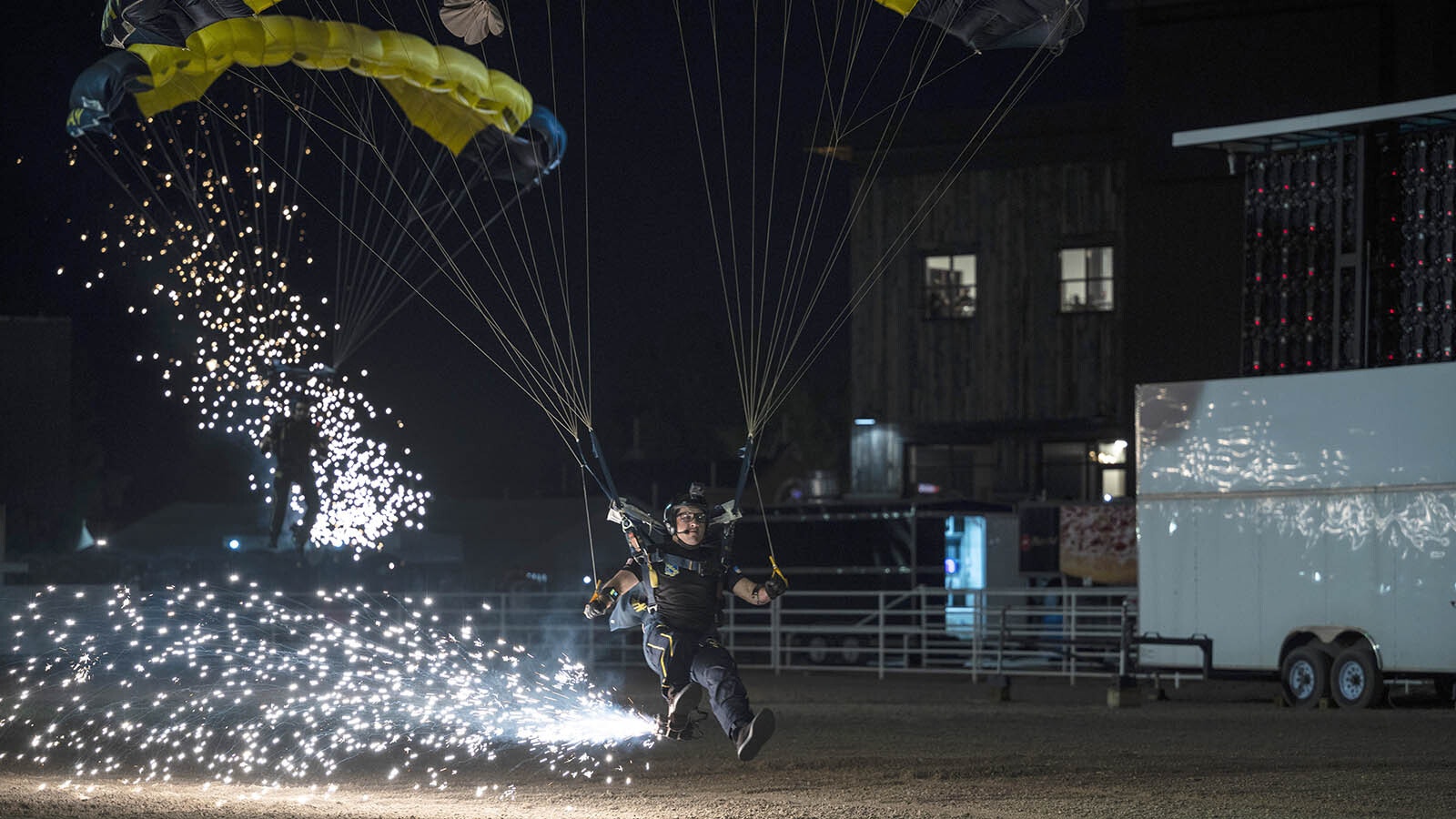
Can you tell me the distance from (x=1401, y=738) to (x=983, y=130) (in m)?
19.7

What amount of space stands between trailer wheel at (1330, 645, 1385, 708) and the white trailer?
0.04 ft

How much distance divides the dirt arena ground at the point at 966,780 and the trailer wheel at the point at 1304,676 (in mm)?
657

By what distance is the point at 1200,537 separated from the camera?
17.5 meters

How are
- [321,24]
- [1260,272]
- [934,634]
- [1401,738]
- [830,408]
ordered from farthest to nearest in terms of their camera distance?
[830,408], [934,634], [1260,272], [321,24], [1401,738]

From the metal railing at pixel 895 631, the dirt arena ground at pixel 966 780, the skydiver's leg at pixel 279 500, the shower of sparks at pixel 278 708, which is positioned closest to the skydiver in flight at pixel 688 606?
the dirt arena ground at pixel 966 780

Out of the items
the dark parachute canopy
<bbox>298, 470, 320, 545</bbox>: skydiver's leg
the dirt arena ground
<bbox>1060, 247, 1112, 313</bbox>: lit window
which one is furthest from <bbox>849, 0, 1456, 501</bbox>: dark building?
<bbox>298, 470, 320, 545</bbox>: skydiver's leg

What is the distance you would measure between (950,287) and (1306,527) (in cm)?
1516

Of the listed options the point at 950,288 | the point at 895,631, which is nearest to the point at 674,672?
the point at 895,631

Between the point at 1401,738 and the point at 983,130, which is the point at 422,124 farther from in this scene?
the point at 983,130

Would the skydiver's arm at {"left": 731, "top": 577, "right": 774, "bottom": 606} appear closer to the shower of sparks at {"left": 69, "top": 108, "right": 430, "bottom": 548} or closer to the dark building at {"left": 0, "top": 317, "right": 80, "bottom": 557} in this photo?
the shower of sparks at {"left": 69, "top": 108, "right": 430, "bottom": 548}

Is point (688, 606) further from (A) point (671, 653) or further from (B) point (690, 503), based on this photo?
(B) point (690, 503)

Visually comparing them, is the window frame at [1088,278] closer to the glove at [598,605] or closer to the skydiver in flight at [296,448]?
the skydiver in flight at [296,448]

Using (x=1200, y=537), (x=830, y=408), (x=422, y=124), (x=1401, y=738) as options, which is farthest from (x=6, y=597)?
(x=830, y=408)

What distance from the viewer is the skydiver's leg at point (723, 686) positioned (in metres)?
9.95
